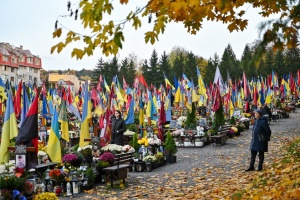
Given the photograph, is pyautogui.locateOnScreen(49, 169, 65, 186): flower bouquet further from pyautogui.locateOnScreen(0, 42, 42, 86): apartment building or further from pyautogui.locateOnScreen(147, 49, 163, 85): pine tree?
pyautogui.locateOnScreen(0, 42, 42, 86): apartment building

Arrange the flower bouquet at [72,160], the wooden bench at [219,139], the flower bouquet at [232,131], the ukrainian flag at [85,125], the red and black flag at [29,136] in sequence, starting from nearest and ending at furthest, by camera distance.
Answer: the red and black flag at [29,136] → the flower bouquet at [72,160] → the ukrainian flag at [85,125] → the wooden bench at [219,139] → the flower bouquet at [232,131]

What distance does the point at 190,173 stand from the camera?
1473 cm

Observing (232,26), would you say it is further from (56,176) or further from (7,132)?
(56,176)

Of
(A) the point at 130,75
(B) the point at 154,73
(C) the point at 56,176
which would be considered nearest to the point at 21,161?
(C) the point at 56,176

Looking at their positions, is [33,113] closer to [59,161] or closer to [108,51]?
[59,161]

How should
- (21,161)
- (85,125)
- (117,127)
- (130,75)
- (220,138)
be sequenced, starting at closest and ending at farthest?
(21,161) < (85,125) < (117,127) < (220,138) < (130,75)

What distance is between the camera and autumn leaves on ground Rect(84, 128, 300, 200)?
918 cm

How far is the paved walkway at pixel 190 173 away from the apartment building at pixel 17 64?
6750cm

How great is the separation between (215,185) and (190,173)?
2723mm

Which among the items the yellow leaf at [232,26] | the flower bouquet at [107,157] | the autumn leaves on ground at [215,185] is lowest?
the autumn leaves on ground at [215,185]

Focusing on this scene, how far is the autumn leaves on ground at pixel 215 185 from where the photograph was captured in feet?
30.1

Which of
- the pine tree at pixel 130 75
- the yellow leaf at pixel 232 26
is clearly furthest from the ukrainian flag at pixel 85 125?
the pine tree at pixel 130 75

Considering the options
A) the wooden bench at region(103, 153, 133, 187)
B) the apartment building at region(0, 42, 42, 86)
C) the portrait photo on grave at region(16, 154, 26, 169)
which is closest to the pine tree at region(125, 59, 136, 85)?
the apartment building at region(0, 42, 42, 86)

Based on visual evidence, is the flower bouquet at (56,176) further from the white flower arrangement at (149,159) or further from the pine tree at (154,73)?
the pine tree at (154,73)
